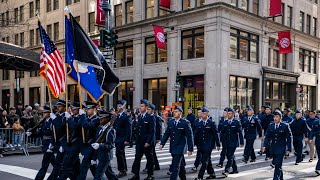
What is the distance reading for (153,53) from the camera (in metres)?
33.7

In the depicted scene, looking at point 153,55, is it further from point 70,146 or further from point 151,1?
point 70,146

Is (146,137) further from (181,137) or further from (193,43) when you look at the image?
(193,43)

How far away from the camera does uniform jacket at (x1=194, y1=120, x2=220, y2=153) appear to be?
11236 mm

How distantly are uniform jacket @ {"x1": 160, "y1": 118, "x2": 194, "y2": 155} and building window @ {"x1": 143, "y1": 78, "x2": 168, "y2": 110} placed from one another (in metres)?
22.6

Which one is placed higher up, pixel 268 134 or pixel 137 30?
pixel 137 30

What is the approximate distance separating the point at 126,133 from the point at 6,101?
46.0 metres

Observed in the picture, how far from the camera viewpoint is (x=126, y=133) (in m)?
11.6

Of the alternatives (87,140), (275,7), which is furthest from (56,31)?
(87,140)

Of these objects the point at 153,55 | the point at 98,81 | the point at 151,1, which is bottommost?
the point at 98,81

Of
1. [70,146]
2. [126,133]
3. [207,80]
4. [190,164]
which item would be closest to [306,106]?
[207,80]

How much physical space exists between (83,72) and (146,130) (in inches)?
99.6

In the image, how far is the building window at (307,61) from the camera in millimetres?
38344

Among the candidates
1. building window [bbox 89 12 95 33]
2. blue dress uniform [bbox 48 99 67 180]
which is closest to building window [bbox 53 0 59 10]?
building window [bbox 89 12 95 33]

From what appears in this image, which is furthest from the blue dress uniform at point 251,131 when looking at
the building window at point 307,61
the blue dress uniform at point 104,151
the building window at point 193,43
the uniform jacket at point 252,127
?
the building window at point 307,61
